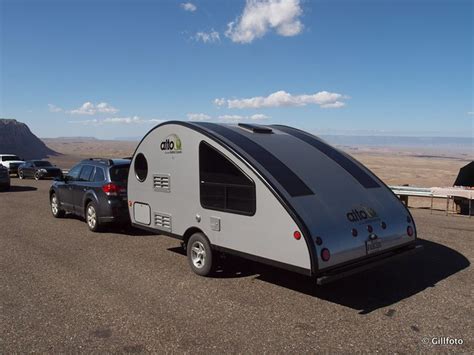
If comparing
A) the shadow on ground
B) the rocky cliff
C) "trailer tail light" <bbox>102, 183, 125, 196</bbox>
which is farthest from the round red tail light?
the rocky cliff

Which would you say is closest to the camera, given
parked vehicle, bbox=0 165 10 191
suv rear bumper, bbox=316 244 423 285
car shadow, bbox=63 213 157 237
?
suv rear bumper, bbox=316 244 423 285

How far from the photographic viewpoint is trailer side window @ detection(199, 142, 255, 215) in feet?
18.9

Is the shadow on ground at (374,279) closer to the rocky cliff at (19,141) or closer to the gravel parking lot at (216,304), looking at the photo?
the gravel parking lot at (216,304)

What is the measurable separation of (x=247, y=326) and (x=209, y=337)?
19.9 inches

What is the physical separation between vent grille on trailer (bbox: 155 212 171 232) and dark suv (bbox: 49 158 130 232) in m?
2.34

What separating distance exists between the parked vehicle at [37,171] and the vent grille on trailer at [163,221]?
2008 cm

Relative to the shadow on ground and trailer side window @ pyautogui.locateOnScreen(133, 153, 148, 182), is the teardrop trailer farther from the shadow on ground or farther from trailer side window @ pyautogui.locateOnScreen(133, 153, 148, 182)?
the shadow on ground

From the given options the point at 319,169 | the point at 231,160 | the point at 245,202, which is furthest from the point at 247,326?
the point at 319,169

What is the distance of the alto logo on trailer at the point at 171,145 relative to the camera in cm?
690

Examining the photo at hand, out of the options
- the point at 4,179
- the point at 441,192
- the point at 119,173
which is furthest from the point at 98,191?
the point at 4,179

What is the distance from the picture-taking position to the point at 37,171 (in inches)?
990

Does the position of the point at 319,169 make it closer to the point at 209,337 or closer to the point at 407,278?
the point at 407,278

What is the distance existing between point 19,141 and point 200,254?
104 m

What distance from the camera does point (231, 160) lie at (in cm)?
591
